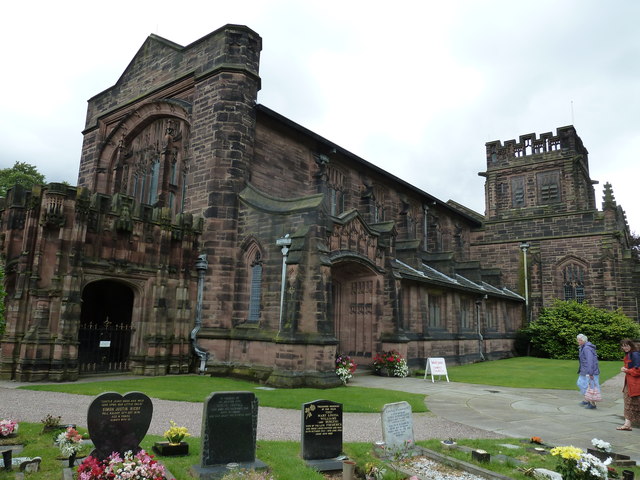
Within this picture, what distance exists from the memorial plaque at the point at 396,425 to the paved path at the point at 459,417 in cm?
143

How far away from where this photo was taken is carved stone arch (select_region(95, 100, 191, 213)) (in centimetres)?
2095

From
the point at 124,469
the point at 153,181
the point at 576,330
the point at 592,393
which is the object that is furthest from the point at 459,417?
the point at 576,330

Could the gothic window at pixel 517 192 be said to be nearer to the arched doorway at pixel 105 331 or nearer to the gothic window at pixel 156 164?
the gothic window at pixel 156 164

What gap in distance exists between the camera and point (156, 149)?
2262 cm

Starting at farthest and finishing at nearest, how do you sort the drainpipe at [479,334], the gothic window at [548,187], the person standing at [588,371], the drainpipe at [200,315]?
1. the gothic window at [548,187]
2. the drainpipe at [479,334]
3. the drainpipe at [200,315]
4. the person standing at [588,371]

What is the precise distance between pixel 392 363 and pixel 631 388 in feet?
31.6

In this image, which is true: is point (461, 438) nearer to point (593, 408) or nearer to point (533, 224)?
point (593, 408)

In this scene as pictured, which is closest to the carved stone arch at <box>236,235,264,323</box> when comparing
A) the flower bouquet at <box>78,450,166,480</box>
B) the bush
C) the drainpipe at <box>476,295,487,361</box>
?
the flower bouquet at <box>78,450,166,480</box>

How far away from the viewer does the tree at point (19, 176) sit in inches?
1379

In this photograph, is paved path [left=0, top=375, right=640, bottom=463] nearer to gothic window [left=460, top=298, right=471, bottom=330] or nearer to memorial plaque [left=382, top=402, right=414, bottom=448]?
memorial plaque [left=382, top=402, right=414, bottom=448]

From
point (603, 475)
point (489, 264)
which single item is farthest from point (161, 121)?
point (489, 264)

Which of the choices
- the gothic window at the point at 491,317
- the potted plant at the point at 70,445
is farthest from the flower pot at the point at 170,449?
the gothic window at the point at 491,317

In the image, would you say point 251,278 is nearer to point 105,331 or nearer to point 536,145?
point 105,331

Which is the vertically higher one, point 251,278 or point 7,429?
point 251,278
